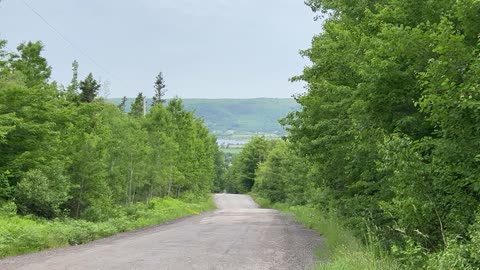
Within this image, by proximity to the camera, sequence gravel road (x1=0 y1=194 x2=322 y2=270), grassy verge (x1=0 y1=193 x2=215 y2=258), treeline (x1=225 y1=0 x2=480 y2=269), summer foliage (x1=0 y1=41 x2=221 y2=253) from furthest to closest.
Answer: summer foliage (x1=0 y1=41 x2=221 y2=253)
grassy verge (x1=0 y1=193 x2=215 y2=258)
gravel road (x1=0 y1=194 x2=322 y2=270)
treeline (x1=225 y1=0 x2=480 y2=269)

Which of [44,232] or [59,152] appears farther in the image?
[59,152]

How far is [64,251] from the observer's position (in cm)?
1351

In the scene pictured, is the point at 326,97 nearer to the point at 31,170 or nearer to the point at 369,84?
the point at 369,84

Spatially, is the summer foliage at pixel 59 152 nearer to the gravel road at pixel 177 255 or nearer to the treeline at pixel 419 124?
the gravel road at pixel 177 255

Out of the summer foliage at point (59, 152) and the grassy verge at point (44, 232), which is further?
the summer foliage at point (59, 152)

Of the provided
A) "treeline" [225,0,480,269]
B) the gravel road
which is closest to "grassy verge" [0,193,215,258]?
the gravel road

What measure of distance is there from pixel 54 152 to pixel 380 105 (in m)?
16.0

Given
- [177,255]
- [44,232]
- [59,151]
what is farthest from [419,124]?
[59,151]

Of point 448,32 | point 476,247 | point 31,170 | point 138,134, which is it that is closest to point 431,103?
point 448,32

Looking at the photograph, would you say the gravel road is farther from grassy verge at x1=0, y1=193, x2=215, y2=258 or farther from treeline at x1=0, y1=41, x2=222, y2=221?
treeline at x1=0, y1=41, x2=222, y2=221

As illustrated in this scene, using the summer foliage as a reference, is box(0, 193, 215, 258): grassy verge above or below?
below

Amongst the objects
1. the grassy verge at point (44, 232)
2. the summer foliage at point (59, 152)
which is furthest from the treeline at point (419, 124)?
the summer foliage at point (59, 152)

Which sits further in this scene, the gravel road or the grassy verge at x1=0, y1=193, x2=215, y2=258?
the grassy verge at x1=0, y1=193, x2=215, y2=258

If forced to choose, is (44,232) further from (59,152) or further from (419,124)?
(419,124)
